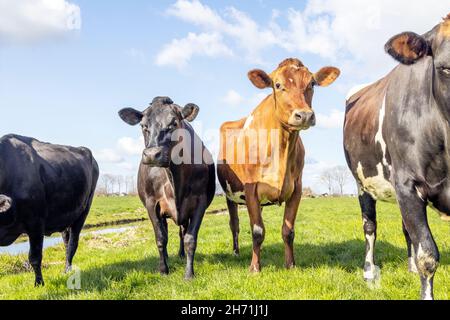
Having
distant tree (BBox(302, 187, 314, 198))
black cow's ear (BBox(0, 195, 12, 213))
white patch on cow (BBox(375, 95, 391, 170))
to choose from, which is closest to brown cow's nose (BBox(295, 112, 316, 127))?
white patch on cow (BBox(375, 95, 391, 170))

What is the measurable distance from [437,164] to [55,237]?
19.8 m

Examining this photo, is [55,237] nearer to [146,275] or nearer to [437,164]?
[146,275]

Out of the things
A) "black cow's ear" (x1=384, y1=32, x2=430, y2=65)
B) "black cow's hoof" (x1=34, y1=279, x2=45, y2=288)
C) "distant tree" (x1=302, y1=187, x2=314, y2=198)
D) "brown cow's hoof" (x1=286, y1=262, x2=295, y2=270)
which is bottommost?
"distant tree" (x1=302, y1=187, x2=314, y2=198)

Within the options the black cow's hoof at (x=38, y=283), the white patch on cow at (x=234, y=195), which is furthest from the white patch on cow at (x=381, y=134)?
the black cow's hoof at (x=38, y=283)

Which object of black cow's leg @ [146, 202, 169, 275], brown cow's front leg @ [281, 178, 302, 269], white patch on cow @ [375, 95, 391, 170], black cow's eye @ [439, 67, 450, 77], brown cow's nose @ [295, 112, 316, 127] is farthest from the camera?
black cow's leg @ [146, 202, 169, 275]

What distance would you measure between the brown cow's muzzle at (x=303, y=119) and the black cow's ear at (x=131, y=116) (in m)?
2.50

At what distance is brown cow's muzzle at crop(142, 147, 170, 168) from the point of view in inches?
244

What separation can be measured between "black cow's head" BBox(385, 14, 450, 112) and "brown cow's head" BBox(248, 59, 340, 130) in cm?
169

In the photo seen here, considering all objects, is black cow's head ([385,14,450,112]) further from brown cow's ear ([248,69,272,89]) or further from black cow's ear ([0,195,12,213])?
black cow's ear ([0,195,12,213])

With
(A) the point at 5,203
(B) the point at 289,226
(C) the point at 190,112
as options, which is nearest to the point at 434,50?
(B) the point at 289,226

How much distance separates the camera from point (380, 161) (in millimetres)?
5883

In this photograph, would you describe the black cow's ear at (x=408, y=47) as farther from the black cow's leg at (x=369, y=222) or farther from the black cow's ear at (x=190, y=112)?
the black cow's ear at (x=190, y=112)

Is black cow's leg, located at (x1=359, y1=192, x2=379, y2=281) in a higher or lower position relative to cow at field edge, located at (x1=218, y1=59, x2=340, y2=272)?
lower

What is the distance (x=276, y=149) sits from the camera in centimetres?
686
